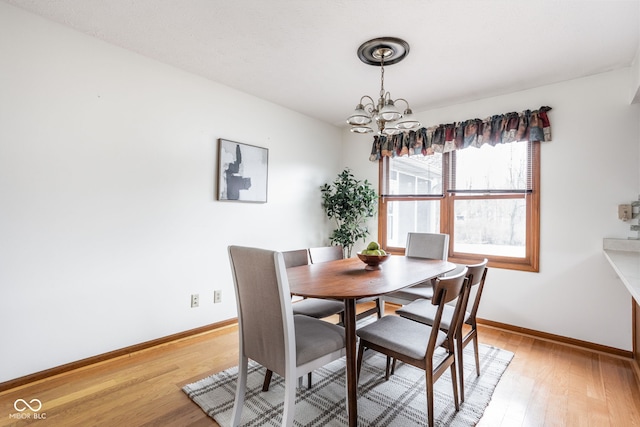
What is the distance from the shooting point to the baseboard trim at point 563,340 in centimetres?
251

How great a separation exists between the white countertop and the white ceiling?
145cm

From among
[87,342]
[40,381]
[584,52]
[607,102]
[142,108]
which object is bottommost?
[40,381]

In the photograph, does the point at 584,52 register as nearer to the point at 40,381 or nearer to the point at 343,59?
the point at 343,59

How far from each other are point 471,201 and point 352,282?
2266mm

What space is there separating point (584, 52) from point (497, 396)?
2.55 m

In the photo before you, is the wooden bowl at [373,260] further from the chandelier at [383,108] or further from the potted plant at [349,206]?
the potted plant at [349,206]

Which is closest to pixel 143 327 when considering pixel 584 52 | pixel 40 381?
pixel 40 381

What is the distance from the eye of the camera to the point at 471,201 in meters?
3.38

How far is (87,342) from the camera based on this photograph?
2.24m

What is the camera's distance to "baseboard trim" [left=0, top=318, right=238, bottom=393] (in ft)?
6.45

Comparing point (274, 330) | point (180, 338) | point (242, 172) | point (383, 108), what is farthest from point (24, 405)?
point (383, 108)

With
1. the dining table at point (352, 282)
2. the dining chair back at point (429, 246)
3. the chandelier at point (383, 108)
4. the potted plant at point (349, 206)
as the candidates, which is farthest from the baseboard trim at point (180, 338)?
the chandelier at point (383, 108)

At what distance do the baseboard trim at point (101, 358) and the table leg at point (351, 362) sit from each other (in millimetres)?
1841

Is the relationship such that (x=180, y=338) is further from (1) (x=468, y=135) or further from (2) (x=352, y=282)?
(1) (x=468, y=135)
